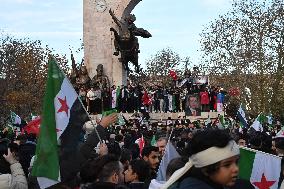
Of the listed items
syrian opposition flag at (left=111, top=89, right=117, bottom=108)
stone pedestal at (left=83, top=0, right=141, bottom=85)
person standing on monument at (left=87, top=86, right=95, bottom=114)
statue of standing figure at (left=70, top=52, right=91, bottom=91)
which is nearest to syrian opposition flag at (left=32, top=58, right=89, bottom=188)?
person standing on monument at (left=87, top=86, right=95, bottom=114)

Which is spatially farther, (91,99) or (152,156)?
(91,99)

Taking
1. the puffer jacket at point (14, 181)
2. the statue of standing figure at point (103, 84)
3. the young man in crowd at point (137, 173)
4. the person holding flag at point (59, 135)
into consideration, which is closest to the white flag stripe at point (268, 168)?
the young man in crowd at point (137, 173)

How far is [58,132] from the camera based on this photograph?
563cm

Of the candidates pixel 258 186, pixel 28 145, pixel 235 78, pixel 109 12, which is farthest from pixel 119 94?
pixel 258 186

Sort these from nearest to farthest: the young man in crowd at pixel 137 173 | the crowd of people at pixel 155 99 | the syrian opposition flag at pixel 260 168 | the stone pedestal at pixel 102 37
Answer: the syrian opposition flag at pixel 260 168 → the young man in crowd at pixel 137 173 → the crowd of people at pixel 155 99 → the stone pedestal at pixel 102 37

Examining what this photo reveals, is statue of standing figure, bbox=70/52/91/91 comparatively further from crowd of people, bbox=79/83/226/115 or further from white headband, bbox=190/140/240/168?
white headband, bbox=190/140/240/168

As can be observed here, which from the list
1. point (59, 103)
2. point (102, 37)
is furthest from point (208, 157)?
point (102, 37)

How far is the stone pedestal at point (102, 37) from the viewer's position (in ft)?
105

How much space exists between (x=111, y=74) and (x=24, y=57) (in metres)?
29.2

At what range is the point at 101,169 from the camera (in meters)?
5.47

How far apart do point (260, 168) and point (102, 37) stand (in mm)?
26791

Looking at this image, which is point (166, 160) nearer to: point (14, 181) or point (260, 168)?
point (260, 168)

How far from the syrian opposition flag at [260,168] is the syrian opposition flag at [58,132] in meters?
1.50

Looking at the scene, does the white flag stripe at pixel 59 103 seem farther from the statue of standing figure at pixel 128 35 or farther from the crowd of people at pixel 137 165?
the statue of standing figure at pixel 128 35
